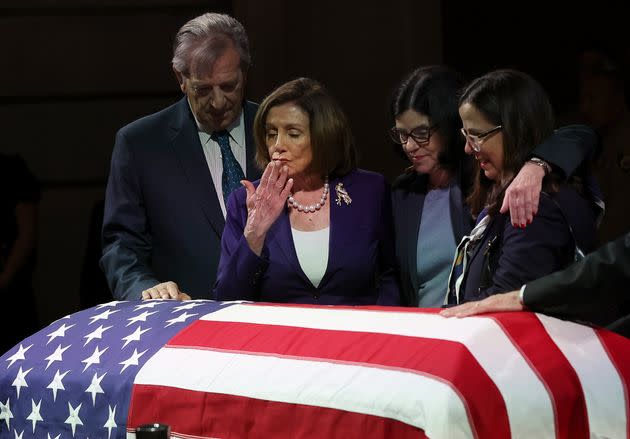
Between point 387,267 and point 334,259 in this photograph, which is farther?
point 387,267

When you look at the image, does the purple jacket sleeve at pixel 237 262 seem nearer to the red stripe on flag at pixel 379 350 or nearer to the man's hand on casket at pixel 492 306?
the red stripe on flag at pixel 379 350

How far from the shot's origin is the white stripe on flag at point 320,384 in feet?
7.95

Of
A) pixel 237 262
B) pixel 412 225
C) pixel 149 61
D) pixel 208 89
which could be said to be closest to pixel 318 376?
pixel 237 262

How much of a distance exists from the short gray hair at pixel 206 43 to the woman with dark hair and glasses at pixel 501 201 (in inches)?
38.5

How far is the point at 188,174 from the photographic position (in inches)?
152

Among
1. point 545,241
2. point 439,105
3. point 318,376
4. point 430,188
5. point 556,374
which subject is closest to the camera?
point 556,374

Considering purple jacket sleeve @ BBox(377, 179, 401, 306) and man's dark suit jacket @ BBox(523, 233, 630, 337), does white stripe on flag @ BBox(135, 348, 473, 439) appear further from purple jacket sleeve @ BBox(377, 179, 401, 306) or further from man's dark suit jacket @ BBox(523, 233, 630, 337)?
purple jacket sleeve @ BBox(377, 179, 401, 306)

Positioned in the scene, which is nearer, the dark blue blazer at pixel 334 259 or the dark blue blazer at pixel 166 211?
the dark blue blazer at pixel 334 259

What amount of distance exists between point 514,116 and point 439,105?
0.53 m

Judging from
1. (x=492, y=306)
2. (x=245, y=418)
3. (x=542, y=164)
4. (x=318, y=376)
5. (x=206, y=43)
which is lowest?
(x=245, y=418)

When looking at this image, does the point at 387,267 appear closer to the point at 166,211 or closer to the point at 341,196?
the point at 341,196

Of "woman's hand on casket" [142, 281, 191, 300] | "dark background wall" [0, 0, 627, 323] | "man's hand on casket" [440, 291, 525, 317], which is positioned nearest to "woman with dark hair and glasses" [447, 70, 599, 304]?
"man's hand on casket" [440, 291, 525, 317]

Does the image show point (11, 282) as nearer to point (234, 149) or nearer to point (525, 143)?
point (234, 149)

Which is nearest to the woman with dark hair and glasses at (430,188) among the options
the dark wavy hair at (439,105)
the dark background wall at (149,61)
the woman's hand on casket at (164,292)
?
the dark wavy hair at (439,105)
